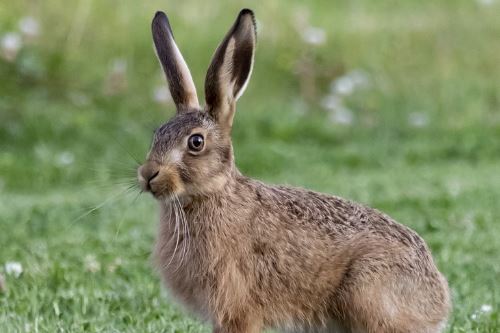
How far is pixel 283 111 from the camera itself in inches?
523

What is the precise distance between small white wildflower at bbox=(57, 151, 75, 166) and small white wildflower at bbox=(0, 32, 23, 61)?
1880 millimetres

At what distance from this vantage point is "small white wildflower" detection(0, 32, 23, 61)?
42.1 feet

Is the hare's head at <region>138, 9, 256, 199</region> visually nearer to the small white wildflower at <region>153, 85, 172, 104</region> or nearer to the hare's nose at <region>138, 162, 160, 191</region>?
the hare's nose at <region>138, 162, 160, 191</region>

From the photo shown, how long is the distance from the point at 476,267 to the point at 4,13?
8.52 metres

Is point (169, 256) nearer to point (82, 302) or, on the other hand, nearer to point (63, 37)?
point (82, 302)

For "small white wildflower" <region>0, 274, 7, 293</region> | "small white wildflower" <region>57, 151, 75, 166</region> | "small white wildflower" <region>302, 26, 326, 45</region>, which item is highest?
"small white wildflower" <region>302, 26, 326, 45</region>

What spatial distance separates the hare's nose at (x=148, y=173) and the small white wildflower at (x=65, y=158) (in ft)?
24.0

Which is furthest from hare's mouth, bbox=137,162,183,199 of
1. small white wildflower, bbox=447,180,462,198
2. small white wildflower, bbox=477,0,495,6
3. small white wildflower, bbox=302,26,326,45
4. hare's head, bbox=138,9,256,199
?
small white wildflower, bbox=477,0,495,6

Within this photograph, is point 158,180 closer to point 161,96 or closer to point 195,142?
point 195,142

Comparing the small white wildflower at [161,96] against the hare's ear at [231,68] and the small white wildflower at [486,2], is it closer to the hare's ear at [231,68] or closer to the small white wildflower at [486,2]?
the small white wildflower at [486,2]

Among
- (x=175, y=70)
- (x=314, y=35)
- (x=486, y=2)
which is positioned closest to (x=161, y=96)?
(x=314, y=35)

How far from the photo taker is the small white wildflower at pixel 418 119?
13.2 m

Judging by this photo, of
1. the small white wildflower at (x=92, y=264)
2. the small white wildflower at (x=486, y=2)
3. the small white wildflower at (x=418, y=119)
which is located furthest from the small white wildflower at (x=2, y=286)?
the small white wildflower at (x=486, y=2)

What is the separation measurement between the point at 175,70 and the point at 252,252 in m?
0.89
